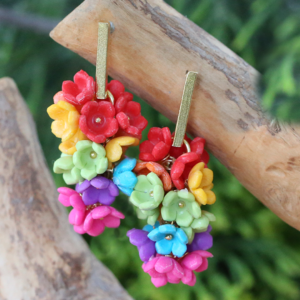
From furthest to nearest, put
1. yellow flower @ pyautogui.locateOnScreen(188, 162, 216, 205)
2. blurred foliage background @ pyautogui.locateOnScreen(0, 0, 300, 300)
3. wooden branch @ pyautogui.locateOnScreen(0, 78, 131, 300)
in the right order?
blurred foliage background @ pyautogui.locateOnScreen(0, 0, 300, 300) < wooden branch @ pyautogui.locateOnScreen(0, 78, 131, 300) < yellow flower @ pyautogui.locateOnScreen(188, 162, 216, 205)

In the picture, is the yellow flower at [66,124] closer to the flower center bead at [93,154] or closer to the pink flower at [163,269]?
the flower center bead at [93,154]

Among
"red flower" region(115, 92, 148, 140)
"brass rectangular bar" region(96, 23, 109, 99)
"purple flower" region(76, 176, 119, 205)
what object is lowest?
"purple flower" region(76, 176, 119, 205)

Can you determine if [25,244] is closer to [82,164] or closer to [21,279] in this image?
[21,279]

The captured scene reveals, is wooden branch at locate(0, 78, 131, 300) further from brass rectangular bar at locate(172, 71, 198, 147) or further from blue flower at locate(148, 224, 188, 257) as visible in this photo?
brass rectangular bar at locate(172, 71, 198, 147)

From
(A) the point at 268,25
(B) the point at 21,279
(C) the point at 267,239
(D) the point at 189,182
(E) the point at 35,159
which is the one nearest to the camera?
(D) the point at 189,182

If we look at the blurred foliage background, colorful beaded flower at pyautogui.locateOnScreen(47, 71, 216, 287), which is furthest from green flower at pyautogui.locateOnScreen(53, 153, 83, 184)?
the blurred foliage background

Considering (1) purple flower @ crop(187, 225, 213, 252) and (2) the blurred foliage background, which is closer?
(1) purple flower @ crop(187, 225, 213, 252)

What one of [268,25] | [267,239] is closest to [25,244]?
[267,239]
